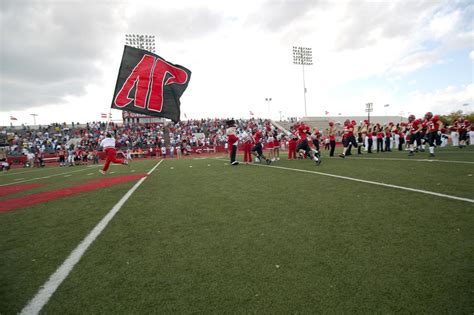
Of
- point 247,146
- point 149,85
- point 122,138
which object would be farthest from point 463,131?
point 122,138

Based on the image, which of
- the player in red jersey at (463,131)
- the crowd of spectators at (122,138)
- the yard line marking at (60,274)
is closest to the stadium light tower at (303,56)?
the crowd of spectators at (122,138)

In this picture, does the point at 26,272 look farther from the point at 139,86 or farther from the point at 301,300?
the point at 139,86

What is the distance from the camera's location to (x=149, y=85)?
754 cm

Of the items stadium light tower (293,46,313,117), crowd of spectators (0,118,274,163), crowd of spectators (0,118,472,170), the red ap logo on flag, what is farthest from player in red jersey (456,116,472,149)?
stadium light tower (293,46,313,117)

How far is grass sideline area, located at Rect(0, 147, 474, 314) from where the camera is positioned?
2.11 meters

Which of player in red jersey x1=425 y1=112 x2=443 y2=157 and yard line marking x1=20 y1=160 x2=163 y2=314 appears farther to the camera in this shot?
player in red jersey x1=425 y1=112 x2=443 y2=157

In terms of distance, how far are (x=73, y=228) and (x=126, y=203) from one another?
63.3 inches

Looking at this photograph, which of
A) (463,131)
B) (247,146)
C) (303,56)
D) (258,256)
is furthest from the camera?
(303,56)

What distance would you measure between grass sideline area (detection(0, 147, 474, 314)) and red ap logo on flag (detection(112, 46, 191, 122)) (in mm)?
2945

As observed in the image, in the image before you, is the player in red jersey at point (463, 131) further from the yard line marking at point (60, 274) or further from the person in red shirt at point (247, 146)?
the yard line marking at point (60, 274)

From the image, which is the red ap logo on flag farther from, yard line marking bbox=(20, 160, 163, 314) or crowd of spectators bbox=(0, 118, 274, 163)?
crowd of spectators bbox=(0, 118, 274, 163)

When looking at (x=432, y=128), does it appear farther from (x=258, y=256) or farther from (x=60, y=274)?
(x=60, y=274)

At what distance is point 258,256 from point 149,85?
6.26m

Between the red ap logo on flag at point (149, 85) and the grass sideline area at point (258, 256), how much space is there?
2.95 m
